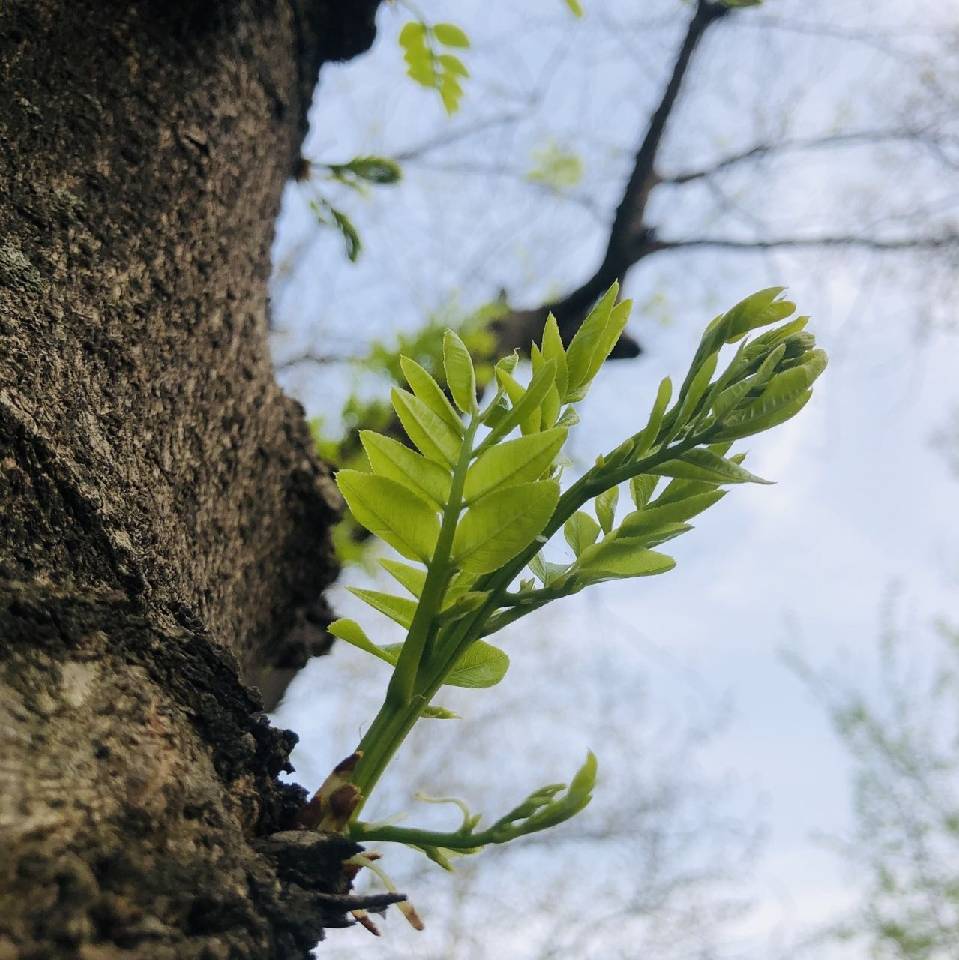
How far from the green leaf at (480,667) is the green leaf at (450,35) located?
0.95 m

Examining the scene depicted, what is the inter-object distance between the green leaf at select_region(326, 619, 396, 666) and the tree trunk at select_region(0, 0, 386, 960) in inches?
2.3

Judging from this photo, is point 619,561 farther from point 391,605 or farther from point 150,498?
point 150,498

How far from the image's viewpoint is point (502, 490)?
429 mm

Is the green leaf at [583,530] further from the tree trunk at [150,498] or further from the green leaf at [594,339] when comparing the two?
the tree trunk at [150,498]

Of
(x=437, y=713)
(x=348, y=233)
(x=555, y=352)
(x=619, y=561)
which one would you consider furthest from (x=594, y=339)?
(x=348, y=233)

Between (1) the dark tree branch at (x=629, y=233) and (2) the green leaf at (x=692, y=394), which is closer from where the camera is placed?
(2) the green leaf at (x=692, y=394)

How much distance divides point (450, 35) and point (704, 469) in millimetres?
949

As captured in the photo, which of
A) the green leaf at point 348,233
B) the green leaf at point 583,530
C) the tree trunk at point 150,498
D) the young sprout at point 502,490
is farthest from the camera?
the green leaf at point 348,233

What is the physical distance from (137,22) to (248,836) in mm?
703

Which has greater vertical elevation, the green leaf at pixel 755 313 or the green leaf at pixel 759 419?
the green leaf at pixel 755 313

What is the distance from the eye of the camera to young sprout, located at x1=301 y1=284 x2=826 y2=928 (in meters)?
0.44

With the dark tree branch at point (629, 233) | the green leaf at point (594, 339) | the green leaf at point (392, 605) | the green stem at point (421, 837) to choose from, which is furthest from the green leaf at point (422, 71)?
the green stem at point (421, 837)

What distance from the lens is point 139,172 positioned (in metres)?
0.69

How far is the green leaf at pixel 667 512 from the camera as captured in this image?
500mm
